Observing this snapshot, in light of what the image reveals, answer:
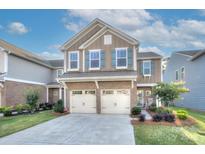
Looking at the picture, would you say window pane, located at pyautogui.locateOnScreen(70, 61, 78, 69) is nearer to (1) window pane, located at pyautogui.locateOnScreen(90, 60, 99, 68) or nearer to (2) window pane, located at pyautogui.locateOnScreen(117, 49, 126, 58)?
(1) window pane, located at pyautogui.locateOnScreen(90, 60, 99, 68)

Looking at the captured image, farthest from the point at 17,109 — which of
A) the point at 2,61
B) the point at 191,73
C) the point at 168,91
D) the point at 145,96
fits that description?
the point at 191,73

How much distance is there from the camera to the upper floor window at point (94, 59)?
14.3 metres

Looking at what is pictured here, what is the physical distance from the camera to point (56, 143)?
701cm

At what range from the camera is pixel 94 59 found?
14.4m

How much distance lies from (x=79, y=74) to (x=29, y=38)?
568 cm

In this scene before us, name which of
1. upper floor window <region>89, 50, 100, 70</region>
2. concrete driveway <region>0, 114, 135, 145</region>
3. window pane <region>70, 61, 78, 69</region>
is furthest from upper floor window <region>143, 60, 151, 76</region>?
concrete driveway <region>0, 114, 135, 145</region>

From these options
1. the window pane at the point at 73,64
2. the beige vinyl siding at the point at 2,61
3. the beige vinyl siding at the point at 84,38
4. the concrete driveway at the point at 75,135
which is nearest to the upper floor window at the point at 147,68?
the beige vinyl siding at the point at 84,38

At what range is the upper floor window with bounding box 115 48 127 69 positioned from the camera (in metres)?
13.9

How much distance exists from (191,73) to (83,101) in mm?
10967

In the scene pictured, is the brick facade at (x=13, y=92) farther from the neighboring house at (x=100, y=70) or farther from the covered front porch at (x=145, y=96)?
the covered front porch at (x=145, y=96)

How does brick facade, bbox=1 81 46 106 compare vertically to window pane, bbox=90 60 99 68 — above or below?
below

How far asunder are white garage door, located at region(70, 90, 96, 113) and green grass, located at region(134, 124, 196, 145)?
17.6ft

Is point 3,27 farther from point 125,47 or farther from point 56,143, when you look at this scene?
point 56,143
